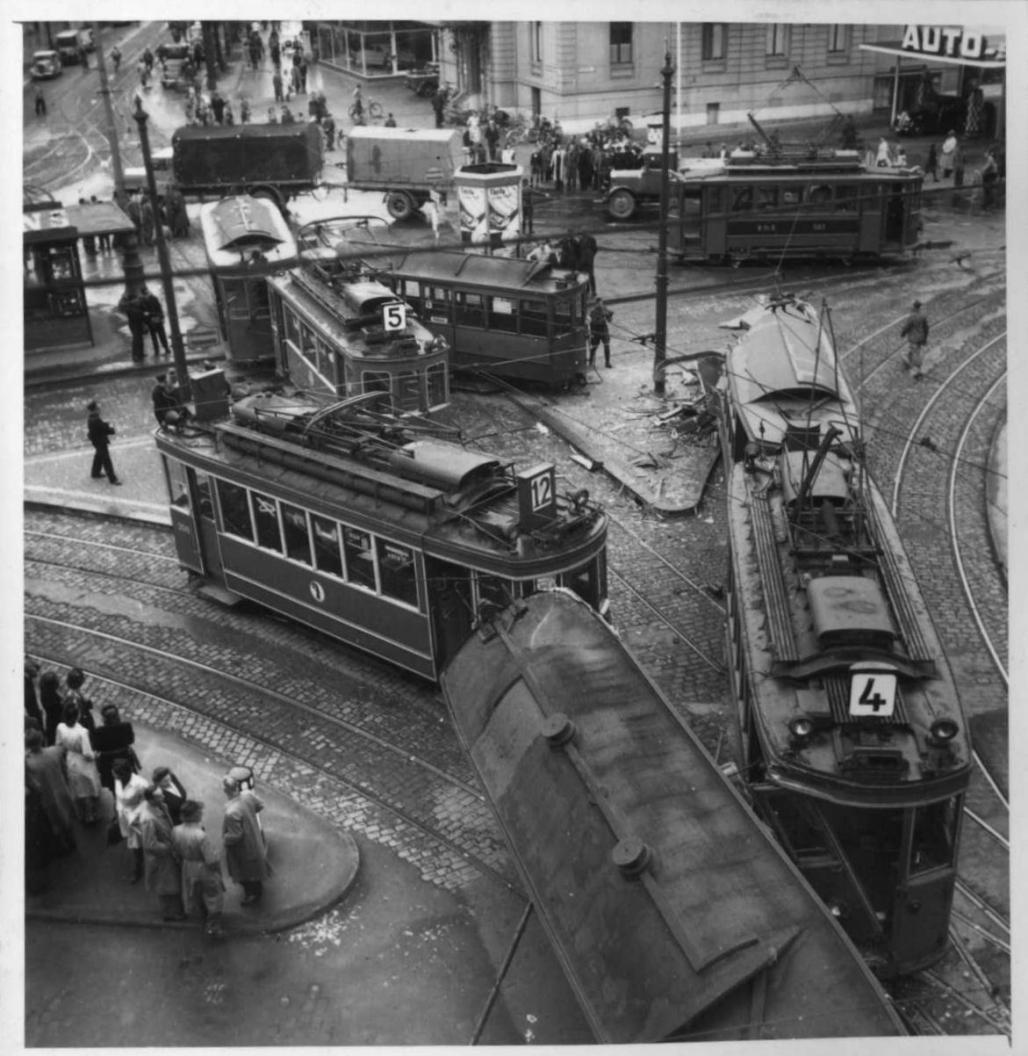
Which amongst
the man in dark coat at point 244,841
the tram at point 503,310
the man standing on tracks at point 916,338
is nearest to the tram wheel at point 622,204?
the tram at point 503,310

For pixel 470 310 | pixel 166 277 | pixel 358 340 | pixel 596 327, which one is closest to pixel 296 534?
pixel 358 340

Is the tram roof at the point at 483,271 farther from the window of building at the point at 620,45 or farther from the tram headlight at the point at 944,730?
the window of building at the point at 620,45

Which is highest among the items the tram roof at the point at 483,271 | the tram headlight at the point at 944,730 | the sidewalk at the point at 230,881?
the tram roof at the point at 483,271

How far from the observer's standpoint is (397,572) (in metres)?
13.8

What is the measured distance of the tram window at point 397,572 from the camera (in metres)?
13.7

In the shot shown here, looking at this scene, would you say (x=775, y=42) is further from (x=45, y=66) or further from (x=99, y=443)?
(x=99, y=443)

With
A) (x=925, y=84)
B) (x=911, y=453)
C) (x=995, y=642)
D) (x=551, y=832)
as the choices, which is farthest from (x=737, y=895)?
(x=925, y=84)

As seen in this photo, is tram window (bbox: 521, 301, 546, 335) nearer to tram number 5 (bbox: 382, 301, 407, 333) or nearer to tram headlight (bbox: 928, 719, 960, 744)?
tram number 5 (bbox: 382, 301, 407, 333)

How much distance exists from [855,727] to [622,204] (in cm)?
2740

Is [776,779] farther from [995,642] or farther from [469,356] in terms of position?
[469,356]

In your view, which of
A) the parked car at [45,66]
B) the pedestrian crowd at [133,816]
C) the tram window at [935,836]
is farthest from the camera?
the parked car at [45,66]

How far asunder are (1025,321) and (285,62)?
45430 mm

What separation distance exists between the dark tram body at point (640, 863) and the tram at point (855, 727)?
928mm

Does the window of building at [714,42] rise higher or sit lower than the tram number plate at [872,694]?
higher
